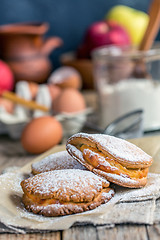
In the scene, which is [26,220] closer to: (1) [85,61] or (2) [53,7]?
(1) [85,61]

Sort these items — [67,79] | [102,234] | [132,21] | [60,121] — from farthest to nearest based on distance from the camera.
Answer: [132,21] → [67,79] → [60,121] → [102,234]

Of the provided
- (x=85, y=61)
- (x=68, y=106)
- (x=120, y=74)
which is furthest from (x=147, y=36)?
(x=85, y=61)

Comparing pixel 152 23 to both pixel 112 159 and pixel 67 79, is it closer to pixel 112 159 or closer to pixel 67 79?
pixel 67 79

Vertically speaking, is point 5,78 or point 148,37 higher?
point 148,37

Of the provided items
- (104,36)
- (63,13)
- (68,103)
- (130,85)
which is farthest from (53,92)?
(63,13)

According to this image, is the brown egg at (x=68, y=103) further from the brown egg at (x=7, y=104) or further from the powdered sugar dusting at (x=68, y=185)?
the powdered sugar dusting at (x=68, y=185)

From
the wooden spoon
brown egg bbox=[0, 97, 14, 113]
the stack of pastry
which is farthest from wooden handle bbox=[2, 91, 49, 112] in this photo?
the stack of pastry
